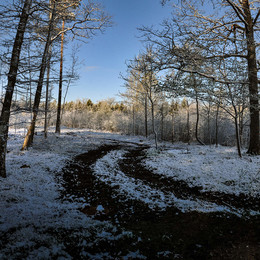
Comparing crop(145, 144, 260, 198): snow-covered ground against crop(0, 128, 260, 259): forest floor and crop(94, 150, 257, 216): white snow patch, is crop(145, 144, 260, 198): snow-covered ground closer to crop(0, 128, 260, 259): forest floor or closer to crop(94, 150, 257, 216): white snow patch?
crop(0, 128, 260, 259): forest floor

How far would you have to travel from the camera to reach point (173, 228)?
356 centimetres

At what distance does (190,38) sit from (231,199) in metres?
6.33

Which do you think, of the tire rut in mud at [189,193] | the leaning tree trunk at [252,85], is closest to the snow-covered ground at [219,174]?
the tire rut in mud at [189,193]

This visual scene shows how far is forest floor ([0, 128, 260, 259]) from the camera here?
2.81 meters

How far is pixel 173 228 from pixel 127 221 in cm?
108

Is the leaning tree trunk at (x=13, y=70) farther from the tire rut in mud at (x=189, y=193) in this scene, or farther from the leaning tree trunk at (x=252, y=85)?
the leaning tree trunk at (x=252, y=85)

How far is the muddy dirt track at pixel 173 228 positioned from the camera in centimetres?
284

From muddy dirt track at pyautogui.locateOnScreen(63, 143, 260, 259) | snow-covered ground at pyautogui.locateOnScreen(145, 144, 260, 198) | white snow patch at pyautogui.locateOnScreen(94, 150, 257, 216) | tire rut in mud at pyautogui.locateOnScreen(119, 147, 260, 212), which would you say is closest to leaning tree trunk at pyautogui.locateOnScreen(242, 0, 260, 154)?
snow-covered ground at pyautogui.locateOnScreen(145, 144, 260, 198)


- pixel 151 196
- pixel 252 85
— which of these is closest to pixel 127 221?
pixel 151 196

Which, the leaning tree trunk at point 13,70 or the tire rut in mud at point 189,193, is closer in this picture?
the tire rut in mud at point 189,193

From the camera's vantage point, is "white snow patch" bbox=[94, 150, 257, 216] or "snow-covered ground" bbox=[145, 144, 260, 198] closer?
"white snow patch" bbox=[94, 150, 257, 216]

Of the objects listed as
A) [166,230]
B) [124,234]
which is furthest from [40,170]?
[166,230]

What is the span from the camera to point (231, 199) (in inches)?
200

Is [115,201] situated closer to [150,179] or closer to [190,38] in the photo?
[150,179]
